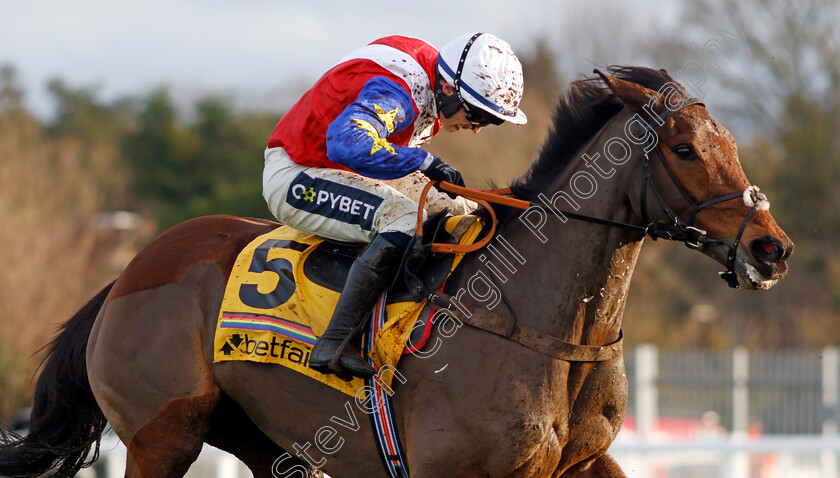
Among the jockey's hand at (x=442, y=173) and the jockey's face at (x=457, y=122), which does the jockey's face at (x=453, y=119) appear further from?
the jockey's hand at (x=442, y=173)

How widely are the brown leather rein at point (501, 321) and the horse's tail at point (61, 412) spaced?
190 cm

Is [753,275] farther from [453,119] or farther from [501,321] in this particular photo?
[453,119]

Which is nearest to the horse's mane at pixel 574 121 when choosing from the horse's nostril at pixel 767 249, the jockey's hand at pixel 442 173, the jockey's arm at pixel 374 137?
the jockey's hand at pixel 442 173

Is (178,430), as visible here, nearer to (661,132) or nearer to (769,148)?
(661,132)

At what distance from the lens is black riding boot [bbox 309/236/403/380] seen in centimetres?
383

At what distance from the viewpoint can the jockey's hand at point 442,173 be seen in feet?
12.5

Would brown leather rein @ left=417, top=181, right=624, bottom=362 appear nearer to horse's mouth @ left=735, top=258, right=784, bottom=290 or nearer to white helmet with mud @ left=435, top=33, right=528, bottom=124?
white helmet with mud @ left=435, top=33, right=528, bottom=124

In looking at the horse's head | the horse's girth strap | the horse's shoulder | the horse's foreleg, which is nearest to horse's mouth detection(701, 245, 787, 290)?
the horse's head

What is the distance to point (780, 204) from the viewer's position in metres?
23.3

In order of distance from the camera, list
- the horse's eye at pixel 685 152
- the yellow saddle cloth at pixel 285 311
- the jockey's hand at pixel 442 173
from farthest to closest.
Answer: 1. the yellow saddle cloth at pixel 285 311
2. the jockey's hand at pixel 442 173
3. the horse's eye at pixel 685 152

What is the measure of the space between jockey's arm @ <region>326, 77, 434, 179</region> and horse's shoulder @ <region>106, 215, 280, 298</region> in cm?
88

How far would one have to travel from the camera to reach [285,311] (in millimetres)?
4102

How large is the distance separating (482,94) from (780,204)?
21122 mm

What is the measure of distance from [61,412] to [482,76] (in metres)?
2.73
